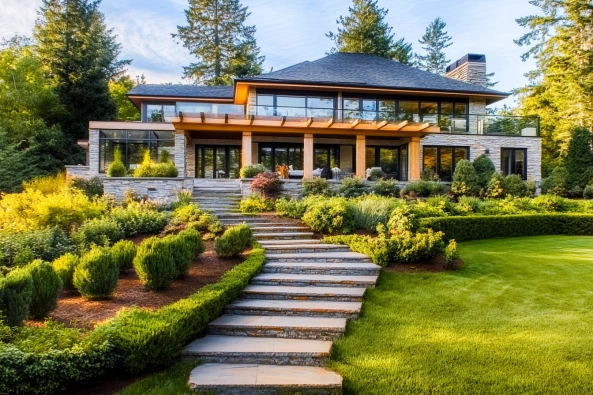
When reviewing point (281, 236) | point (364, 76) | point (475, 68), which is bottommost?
point (281, 236)

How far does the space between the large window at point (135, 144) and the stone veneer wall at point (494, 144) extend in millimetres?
13505

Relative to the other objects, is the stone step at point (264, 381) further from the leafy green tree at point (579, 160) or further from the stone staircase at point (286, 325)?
the leafy green tree at point (579, 160)

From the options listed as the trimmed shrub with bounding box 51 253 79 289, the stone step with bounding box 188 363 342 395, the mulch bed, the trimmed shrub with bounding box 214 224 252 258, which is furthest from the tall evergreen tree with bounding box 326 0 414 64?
the stone step with bounding box 188 363 342 395

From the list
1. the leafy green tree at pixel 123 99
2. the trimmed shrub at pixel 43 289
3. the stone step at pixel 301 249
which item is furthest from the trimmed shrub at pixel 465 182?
the leafy green tree at pixel 123 99

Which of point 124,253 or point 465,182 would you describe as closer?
point 124,253

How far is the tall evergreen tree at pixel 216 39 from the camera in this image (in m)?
35.8

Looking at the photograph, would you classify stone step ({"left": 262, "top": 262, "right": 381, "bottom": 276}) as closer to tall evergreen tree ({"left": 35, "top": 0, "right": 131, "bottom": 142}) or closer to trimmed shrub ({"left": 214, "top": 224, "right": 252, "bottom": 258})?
trimmed shrub ({"left": 214, "top": 224, "right": 252, "bottom": 258})

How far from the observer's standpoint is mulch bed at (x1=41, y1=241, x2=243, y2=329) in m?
4.99

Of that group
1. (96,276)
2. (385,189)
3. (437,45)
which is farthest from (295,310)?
(437,45)

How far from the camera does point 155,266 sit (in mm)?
5711

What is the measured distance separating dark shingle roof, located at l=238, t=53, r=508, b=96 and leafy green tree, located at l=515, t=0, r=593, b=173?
27.1ft

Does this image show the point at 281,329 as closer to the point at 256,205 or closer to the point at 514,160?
the point at 256,205

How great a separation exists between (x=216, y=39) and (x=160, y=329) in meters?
36.0

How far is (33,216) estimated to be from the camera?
9.14 metres
